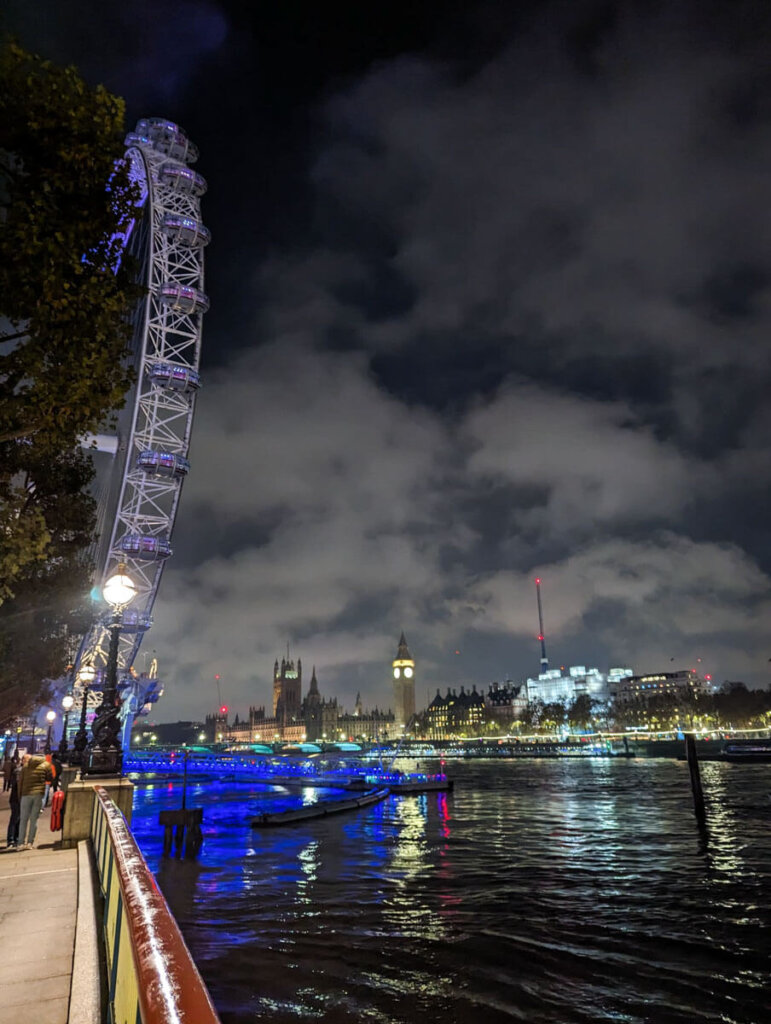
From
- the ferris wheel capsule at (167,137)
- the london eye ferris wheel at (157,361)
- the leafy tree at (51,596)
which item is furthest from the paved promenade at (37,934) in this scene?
the ferris wheel capsule at (167,137)

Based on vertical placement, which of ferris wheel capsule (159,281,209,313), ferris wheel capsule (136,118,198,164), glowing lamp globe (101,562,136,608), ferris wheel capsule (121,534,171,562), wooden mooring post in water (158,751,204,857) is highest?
ferris wheel capsule (136,118,198,164)

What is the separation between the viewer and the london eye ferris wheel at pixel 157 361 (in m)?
66.8

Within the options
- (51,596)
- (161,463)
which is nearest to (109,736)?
(51,596)

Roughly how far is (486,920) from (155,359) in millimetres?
59554

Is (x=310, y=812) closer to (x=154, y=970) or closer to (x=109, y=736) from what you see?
(x=109, y=736)

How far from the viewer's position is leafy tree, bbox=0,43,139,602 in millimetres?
10852

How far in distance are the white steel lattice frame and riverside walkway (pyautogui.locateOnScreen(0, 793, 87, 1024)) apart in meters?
56.3

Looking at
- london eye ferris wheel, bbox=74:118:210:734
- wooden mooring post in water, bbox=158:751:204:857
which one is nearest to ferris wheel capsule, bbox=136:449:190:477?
london eye ferris wheel, bbox=74:118:210:734

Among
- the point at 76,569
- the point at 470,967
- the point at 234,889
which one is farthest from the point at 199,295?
the point at 470,967

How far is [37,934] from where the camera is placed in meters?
9.02

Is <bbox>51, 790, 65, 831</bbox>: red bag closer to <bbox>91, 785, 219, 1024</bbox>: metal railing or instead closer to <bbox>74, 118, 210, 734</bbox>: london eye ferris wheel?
<bbox>91, 785, 219, 1024</bbox>: metal railing

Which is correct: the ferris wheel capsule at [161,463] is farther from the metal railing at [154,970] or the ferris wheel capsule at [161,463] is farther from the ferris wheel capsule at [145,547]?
the metal railing at [154,970]

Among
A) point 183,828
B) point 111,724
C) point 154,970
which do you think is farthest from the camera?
point 183,828

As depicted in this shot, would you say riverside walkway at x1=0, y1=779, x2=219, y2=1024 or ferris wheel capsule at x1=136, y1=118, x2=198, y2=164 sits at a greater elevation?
ferris wheel capsule at x1=136, y1=118, x2=198, y2=164
